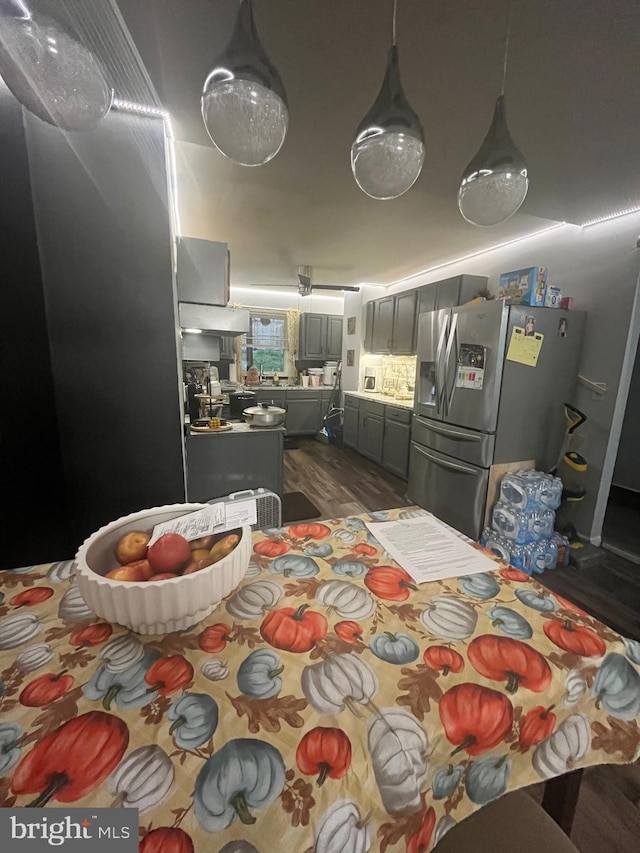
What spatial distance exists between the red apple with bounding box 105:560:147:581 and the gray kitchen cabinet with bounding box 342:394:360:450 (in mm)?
4272

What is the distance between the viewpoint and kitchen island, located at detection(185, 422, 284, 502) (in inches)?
95.7

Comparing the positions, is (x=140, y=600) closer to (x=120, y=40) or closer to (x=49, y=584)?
(x=49, y=584)

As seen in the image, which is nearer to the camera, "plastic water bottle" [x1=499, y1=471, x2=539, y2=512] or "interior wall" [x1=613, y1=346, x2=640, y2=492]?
"plastic water bottle" [x1=499, y1=471, x2=539, y2=512]

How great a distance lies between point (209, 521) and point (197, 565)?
5.8 inches

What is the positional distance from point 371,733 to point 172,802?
0.84 feet

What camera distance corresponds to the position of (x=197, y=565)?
0.64 meters

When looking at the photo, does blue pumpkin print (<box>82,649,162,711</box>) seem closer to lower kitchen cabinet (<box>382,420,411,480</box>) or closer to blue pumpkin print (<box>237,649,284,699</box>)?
blue pumpkin print (<box>237,649,284,699</box>)

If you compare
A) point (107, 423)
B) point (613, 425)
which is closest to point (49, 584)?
point (107, 423)

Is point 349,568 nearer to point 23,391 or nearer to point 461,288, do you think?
point 23,391

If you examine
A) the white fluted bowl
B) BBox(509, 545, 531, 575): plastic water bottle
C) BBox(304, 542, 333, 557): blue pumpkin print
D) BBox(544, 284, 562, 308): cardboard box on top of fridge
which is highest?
BBox(544, 284, 562, 308): cardboard box on top of fridge

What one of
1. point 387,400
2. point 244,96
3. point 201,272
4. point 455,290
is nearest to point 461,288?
point 455,290

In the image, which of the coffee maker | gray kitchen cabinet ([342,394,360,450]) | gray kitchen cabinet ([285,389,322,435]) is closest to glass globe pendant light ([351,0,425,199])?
gray kitchen cabinet ([342,394,360,450])

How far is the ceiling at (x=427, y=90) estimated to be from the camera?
1075 mm

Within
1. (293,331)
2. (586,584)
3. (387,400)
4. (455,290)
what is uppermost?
(455,290)
